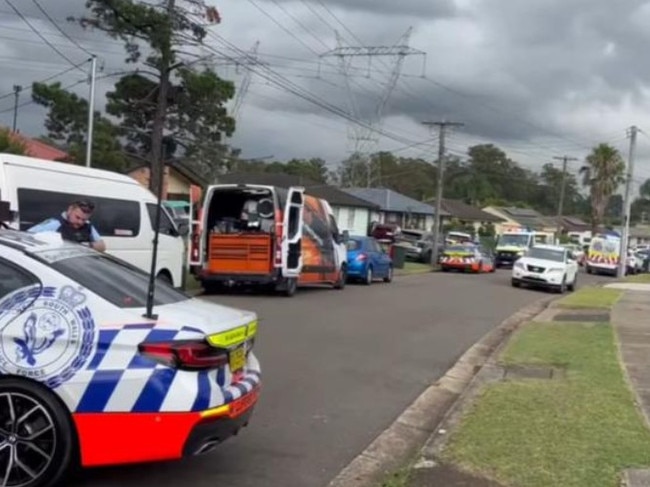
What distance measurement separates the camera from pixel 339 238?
23.4m

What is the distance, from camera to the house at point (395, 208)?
7512 cm

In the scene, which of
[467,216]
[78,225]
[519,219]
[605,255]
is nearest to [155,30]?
[78,225]

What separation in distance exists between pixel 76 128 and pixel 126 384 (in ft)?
119

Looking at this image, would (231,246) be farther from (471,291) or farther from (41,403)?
(41,403)

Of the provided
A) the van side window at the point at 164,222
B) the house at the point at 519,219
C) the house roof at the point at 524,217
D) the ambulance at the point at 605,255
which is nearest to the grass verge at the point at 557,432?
the van side window at the point at 164,222

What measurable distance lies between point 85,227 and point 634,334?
9.42 m

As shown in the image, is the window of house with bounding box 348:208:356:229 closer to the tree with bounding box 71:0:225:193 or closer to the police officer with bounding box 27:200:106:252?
the tree with bounding box 71:0:225:193

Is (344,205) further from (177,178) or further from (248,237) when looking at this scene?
(248,237)

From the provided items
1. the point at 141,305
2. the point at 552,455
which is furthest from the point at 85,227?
the point at 552,455

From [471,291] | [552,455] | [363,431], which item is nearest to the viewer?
[552,455]

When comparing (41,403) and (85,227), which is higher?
(85,227)

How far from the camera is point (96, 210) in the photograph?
1374 cm

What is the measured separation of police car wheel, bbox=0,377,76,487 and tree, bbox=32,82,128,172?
107 ft

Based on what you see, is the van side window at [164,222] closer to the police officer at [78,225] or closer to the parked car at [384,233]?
the police officer at [78,225]
